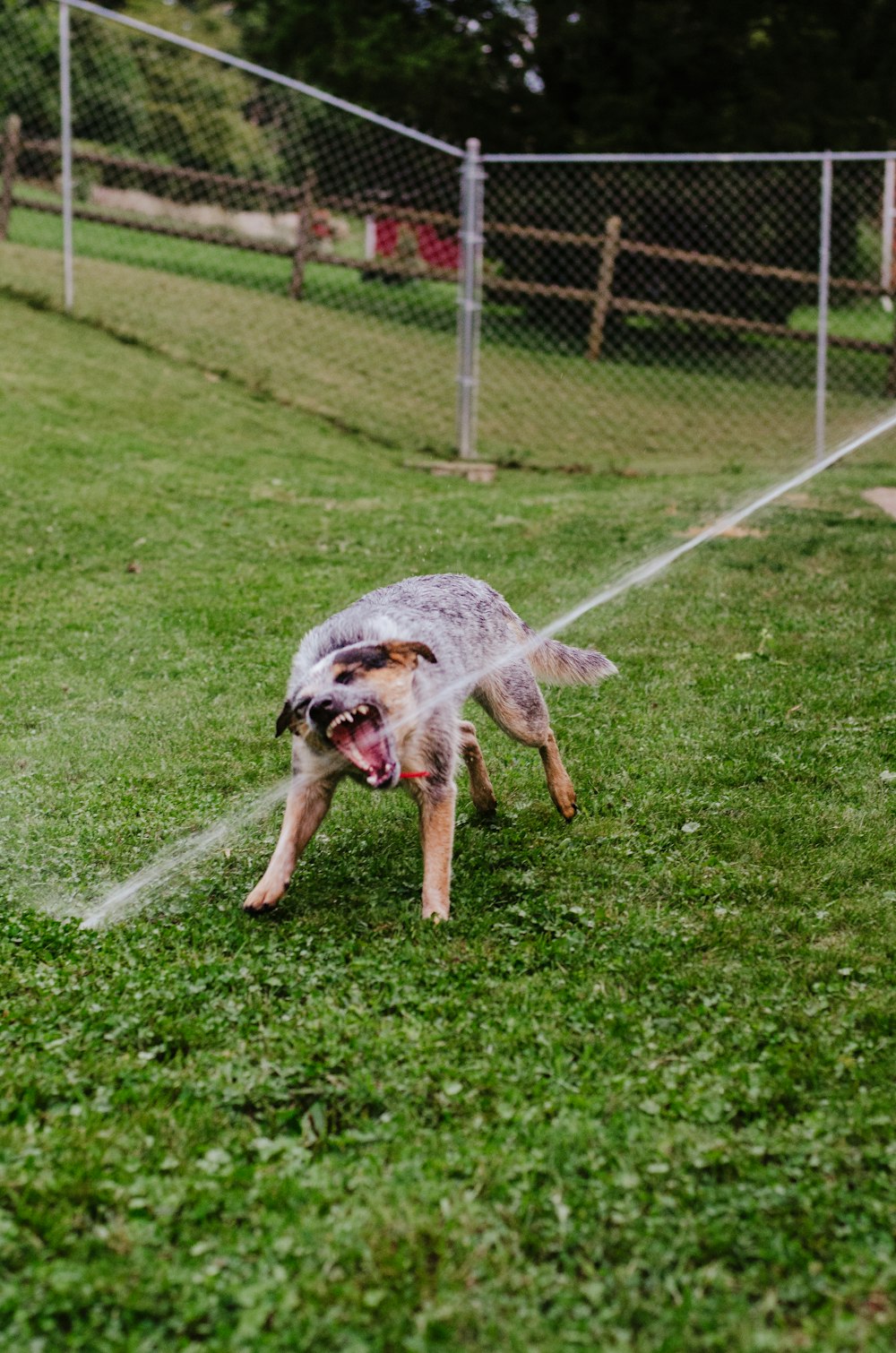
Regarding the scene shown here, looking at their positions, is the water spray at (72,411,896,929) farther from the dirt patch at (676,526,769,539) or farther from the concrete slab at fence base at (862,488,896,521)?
the concrete slab at fence base at (862,488,896,521)

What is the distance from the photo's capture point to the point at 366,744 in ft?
12.7

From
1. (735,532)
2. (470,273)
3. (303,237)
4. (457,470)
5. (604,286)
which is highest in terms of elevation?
(303,237)

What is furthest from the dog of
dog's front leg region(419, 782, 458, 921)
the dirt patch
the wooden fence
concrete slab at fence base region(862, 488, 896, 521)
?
the wooden fence

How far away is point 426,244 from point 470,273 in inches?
205

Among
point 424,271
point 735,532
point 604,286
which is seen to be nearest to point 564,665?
point 735,532

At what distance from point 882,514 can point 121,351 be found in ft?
26.6

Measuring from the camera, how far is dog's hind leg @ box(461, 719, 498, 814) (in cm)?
501

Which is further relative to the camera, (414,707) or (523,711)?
(523,711)

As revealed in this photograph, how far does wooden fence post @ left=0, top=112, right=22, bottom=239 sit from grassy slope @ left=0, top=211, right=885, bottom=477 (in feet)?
0.59

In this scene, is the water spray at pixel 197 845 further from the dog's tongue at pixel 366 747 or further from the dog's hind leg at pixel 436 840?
the dog's hind leg at pixel 436 840

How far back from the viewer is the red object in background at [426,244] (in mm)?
16297

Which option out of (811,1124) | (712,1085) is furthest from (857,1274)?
(712,1085)

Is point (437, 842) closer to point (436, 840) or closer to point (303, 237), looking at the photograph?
point (436, 840)

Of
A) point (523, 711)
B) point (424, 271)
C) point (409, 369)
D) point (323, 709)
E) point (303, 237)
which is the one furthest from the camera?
point (303, 237)
